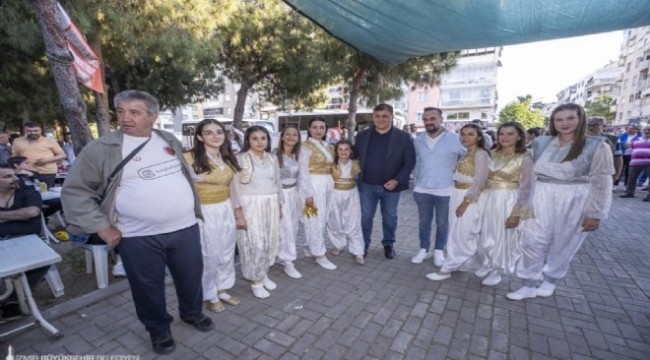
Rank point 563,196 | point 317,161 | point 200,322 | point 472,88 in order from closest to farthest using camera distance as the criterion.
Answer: point 200,322, point 563,196, point 317,161, point 472,88

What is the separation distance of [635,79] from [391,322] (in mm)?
55422

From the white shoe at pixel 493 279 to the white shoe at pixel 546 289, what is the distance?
37 centimetres

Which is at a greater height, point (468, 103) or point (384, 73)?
point (468, 103)

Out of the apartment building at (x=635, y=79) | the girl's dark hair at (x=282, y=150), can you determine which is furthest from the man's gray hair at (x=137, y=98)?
the apartment building at (x=635, y=79)

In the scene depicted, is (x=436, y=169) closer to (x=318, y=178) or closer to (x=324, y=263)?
(x=318, y=178)

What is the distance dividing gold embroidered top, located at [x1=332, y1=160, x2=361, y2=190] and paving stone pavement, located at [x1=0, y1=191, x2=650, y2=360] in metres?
1.03

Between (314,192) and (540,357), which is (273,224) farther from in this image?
(540,357)

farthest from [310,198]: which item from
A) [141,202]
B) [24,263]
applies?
[24,263]

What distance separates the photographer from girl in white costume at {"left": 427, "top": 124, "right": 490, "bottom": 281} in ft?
10.7

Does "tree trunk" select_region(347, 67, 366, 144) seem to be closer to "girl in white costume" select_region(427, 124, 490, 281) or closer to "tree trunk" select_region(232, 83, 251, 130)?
"tree trunk" select_region(232, 83, 251, 130)

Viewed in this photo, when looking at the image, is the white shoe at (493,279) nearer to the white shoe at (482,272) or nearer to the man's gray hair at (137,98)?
the white shoe at (482,272)

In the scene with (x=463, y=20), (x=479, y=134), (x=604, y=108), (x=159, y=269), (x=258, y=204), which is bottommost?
(x=159, y=269)

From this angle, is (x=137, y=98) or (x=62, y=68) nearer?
(x=137, y=98)

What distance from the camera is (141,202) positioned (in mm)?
2096
